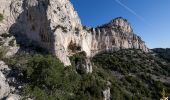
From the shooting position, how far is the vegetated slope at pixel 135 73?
3139 inches

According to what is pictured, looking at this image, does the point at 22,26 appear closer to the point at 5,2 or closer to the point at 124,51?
the point at 5,2

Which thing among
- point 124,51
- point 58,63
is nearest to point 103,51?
point 124,51

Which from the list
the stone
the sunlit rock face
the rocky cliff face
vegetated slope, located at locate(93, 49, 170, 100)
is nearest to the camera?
the stone

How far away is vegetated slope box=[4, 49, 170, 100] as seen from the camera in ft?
188

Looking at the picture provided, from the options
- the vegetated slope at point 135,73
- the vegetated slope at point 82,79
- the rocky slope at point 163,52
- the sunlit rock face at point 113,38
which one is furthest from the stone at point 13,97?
the rocky slope at point 163,52

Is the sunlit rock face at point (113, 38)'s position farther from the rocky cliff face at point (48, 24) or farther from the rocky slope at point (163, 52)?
the rocky cliff face at point (48, 24)

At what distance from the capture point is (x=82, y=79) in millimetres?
67875

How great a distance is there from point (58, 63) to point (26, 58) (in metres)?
7.15

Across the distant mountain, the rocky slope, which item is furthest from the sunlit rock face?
the rocky slope

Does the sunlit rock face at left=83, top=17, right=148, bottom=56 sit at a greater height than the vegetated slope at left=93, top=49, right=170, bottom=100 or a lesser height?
greater

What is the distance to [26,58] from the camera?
66.2m

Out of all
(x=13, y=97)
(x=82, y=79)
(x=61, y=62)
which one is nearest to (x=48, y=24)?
(x=61, y=62)

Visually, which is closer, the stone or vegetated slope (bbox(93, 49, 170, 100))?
the stone

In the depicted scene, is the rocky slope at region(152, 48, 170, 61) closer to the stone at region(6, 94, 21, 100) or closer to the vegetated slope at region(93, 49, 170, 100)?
the vegetated slope at region(93, 49, 170, 100)
